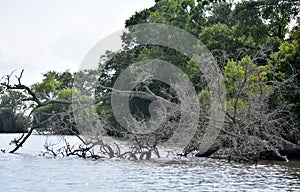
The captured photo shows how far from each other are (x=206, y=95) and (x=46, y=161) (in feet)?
25.7

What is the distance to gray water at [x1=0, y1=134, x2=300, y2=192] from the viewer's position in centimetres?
1728

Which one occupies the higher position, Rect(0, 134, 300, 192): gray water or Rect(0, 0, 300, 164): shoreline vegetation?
Rect(0, 0, 300, 164): shoreline vegetation

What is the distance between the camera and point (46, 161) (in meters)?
26.9

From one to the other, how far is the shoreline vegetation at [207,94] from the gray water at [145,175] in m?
1.07

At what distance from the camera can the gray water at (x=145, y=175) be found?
56.7ft

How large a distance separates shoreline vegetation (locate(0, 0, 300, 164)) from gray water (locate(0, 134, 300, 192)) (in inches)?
42.2

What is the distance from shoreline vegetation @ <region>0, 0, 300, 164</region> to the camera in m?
23.9

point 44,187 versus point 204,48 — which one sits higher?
point 204,48

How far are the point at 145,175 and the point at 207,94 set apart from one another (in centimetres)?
596

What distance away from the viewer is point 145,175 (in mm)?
20250

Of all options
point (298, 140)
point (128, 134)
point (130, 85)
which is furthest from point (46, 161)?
point (130, 85)

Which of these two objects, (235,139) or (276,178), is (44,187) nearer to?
(276,178)

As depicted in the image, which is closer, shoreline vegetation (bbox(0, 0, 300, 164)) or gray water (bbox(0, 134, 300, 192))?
gray water (bbox(0, 134, 300, 192))

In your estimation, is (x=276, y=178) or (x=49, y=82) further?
(x=49, y=82)
